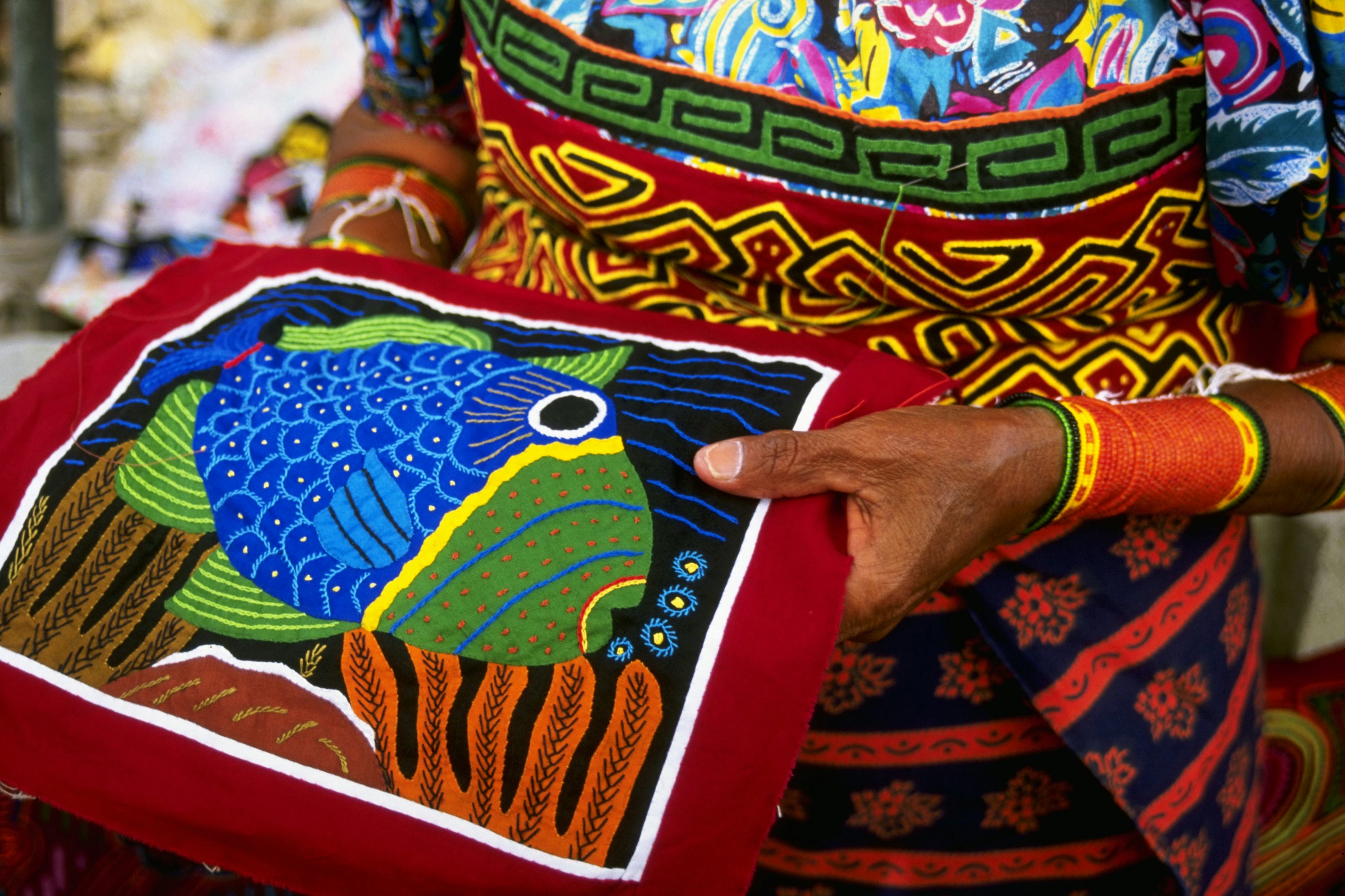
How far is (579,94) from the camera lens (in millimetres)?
772

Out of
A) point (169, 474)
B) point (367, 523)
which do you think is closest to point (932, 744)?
point (367, 523)

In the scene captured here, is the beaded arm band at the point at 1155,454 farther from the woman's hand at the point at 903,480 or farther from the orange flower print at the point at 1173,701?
the orange flower print at the point at 1173,701

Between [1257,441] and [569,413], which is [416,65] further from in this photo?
[1257,441]

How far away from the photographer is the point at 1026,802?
85 cm

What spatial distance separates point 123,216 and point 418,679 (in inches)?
87.7

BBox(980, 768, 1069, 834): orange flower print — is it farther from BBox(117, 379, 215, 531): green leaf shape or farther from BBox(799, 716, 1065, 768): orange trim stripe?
BBox(117, 379, 215, 531): green leaf shape

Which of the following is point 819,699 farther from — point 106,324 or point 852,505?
point 106,324

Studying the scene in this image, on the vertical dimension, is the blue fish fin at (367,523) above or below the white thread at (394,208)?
below

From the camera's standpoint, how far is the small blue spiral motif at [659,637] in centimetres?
60

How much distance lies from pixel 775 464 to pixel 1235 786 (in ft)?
2.04

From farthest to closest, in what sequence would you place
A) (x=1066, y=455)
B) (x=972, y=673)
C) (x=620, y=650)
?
1. (x=972, y=673)
2. (x=1066, y=455)
3. (x=620, y=650)

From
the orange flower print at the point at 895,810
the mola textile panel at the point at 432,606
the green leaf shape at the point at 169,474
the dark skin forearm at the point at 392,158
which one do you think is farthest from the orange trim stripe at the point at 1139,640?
the dark skin forearm at the point at 392,158

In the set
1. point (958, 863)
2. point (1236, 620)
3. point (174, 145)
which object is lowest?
point (174, 145)

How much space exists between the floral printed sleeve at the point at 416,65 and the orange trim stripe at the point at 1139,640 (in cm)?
87
